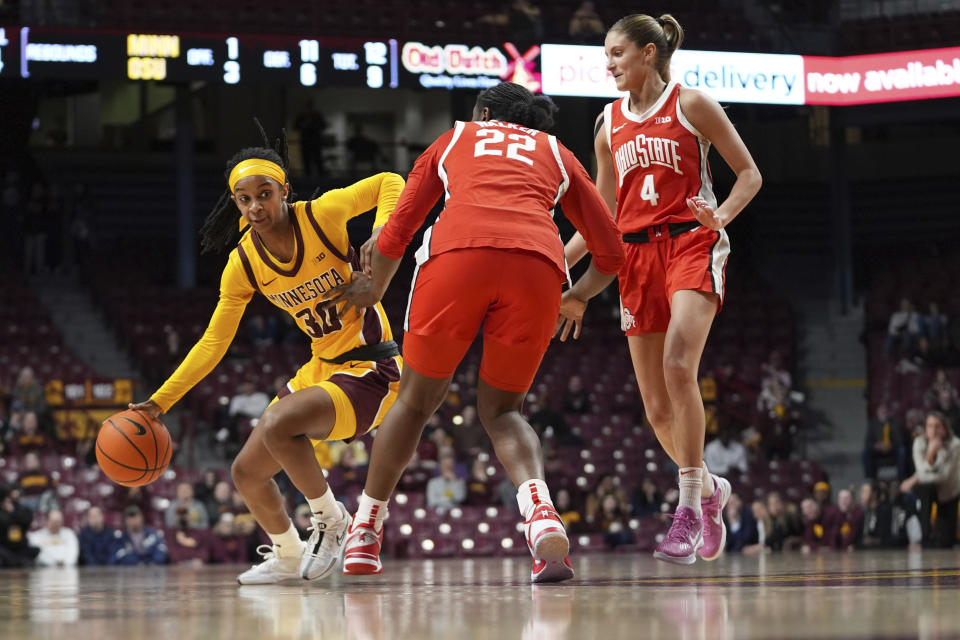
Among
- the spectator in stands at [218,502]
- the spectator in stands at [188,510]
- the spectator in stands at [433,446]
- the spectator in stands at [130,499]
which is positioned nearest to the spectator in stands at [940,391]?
the spectator in stands at [433,446]

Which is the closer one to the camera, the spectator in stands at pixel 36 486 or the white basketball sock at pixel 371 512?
the white basketball sock at pixel 371 512

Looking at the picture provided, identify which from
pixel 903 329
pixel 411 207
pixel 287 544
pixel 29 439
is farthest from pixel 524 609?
pixel 903 329

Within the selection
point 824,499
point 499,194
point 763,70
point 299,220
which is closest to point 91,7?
point 763,70

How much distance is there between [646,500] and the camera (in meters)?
13.3

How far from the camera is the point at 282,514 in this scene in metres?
5.53

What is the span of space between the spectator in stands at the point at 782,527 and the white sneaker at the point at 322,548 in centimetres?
791

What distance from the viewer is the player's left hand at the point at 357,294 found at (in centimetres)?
517

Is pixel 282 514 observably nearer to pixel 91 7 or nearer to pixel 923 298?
pixel 91 7

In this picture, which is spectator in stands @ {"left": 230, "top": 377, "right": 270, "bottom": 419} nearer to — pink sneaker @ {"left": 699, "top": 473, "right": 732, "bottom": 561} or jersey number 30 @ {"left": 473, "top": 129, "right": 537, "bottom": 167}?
pink sneaker @ {"left": 699, "top": 473, "right": 732, "bottom": 561}

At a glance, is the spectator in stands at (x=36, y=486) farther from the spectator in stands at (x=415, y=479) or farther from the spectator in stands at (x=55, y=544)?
the spectator in stands at (x=415, y=479)

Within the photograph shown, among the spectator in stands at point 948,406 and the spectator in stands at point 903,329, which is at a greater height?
the spectator in stands at point 903,329

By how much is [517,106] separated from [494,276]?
74cm

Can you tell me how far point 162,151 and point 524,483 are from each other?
1942 centimetres

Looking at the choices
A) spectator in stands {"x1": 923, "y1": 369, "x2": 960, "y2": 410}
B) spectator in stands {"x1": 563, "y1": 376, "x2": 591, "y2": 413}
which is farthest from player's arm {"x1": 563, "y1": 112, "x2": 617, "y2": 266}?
spectator in stands {"x1": 923, "y1": 369, "x2": 960, "y2": 410}
